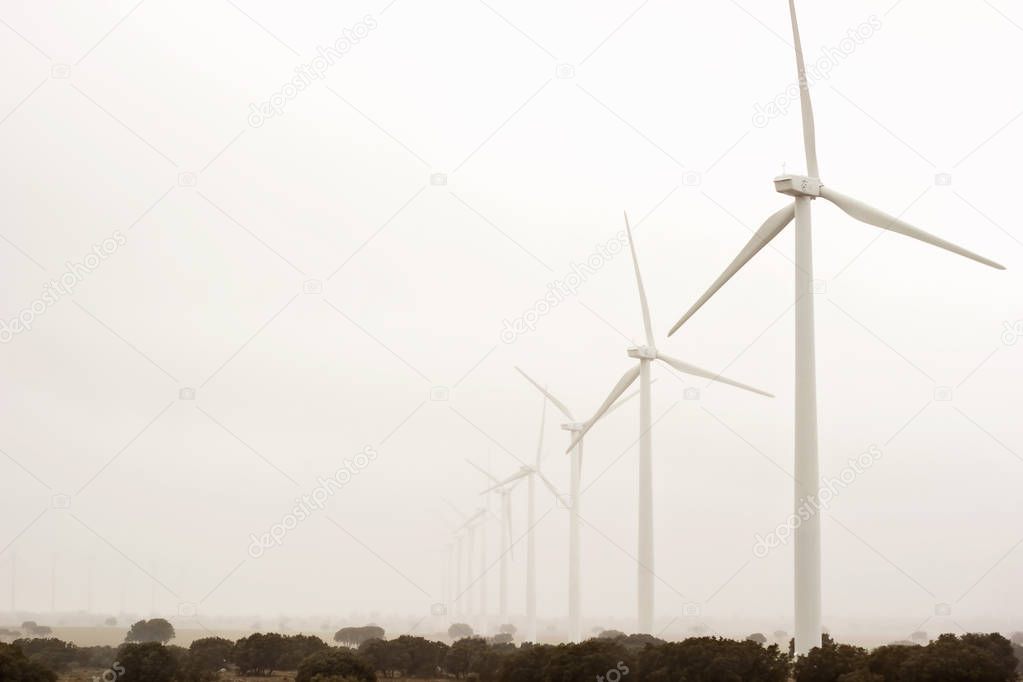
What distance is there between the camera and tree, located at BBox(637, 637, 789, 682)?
178 ft

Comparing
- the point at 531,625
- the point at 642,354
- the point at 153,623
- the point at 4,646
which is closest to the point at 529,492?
the point at 531,625

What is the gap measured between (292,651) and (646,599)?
23.7m

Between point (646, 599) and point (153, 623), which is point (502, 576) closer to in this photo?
point (153, 623)

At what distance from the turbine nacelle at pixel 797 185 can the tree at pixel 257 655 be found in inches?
1814

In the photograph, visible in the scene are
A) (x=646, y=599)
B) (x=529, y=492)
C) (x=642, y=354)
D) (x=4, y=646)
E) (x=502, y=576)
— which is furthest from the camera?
(x=502, y=576)

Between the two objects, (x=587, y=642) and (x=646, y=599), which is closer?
(x=587, y=642)

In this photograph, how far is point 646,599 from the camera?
284ft

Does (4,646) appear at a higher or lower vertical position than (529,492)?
lower

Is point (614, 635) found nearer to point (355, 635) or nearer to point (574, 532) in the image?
point (574, 532)

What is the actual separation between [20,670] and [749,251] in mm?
38806

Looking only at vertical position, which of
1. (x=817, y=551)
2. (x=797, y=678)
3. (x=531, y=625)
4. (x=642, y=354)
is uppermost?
(x=642, y=354)

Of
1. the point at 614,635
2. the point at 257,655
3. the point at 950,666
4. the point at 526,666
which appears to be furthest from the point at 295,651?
the point at 614,635

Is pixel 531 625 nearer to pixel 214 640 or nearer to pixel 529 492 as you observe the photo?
pixel 529 492

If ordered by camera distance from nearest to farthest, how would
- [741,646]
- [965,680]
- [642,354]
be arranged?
[965,680]
[741,646]
[642,354]
